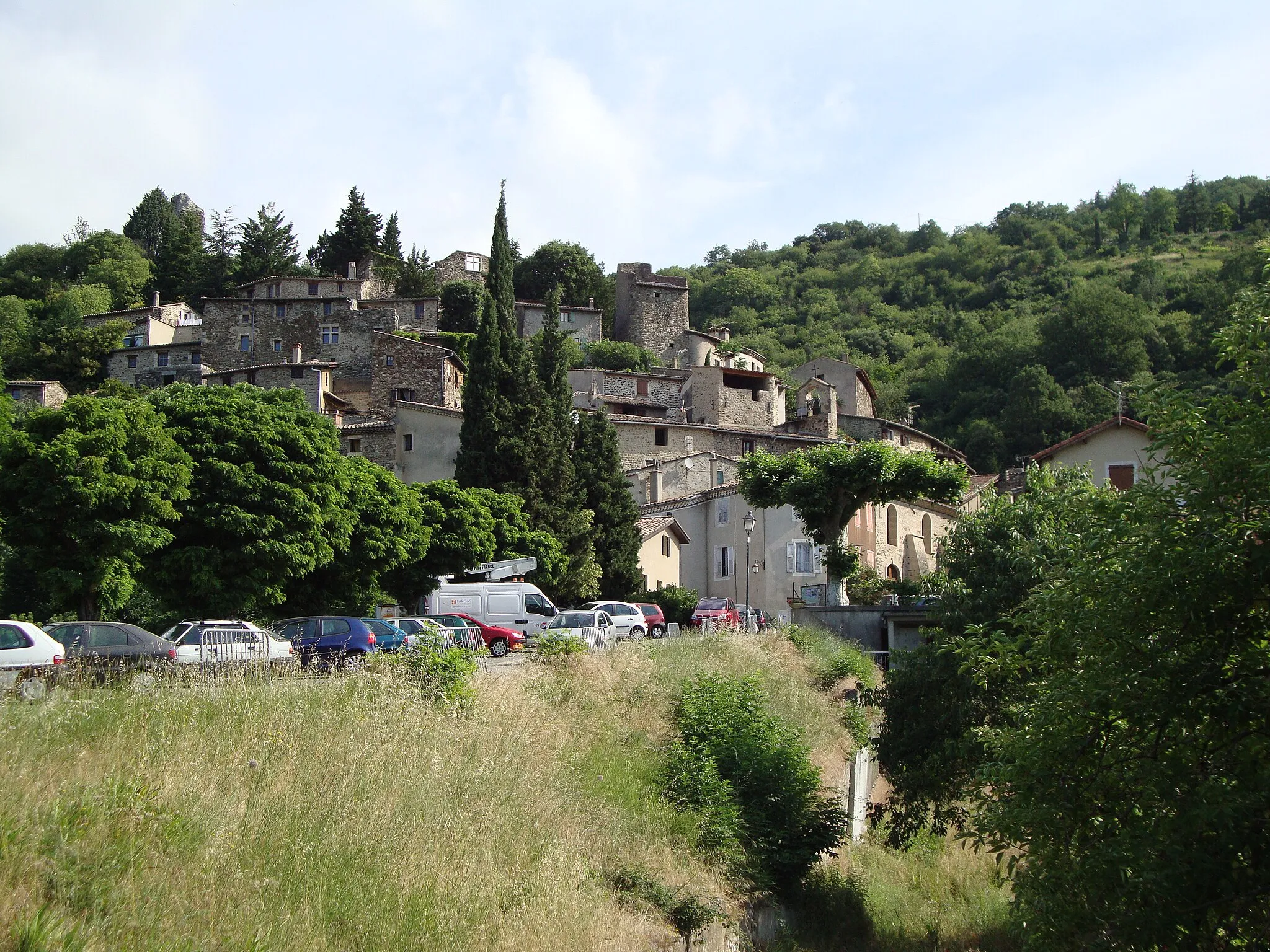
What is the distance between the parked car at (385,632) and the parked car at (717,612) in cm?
1213

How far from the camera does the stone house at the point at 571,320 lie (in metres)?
91.3

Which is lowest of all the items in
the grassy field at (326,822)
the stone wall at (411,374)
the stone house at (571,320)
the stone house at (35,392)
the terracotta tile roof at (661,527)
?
the grassy field at (326,822)

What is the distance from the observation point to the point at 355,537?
103 feet

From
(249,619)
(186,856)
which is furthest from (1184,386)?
(249,619)

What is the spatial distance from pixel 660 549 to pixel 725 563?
310 cm

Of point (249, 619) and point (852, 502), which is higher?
point (852, 502)

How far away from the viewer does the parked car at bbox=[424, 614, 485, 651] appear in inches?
943

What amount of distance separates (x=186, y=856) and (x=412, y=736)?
4224 millimetres

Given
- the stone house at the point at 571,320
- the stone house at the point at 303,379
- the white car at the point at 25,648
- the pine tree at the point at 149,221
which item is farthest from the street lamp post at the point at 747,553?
the pine tree at the point at 149,221

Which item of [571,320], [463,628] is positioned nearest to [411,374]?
[571,320]

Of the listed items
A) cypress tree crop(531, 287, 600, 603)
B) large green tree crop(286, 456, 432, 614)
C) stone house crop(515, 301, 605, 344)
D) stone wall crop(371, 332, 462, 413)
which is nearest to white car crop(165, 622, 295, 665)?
large green tree crop(286, 456, 432, 614)

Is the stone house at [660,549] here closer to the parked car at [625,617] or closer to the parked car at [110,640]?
the parked car at [625,617]

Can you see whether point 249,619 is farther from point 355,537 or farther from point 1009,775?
point 1009,775

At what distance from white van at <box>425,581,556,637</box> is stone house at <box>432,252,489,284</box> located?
67.1 meters
